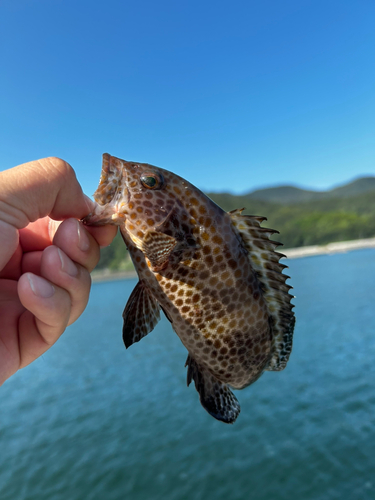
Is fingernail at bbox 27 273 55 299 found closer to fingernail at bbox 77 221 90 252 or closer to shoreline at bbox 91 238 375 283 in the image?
fingernail at bbox 77 221 90 252

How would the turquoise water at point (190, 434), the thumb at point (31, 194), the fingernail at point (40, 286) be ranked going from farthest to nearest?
1. the turquoise water at point (190, 434)
2. the fingernail at point (40, 286)
3. the thumb at point (31, 194)

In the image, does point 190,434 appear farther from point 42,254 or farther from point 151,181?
point 151,181

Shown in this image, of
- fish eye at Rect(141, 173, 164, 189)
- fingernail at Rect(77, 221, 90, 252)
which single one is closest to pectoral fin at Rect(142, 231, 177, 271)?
fish eye at Rect(141, 173, 164, 189)

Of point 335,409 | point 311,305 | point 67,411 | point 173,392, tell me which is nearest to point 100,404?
point 67,411

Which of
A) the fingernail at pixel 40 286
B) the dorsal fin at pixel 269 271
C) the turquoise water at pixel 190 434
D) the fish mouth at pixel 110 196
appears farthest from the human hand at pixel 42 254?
the turquoise water at pixel 190 434

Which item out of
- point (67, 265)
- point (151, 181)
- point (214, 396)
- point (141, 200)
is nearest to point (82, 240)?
point (67, 265)

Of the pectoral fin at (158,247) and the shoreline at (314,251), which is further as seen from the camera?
the shoreline at (314,251)

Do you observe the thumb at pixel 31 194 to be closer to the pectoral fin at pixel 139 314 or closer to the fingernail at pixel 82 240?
the fingernail at pixel 82 240
